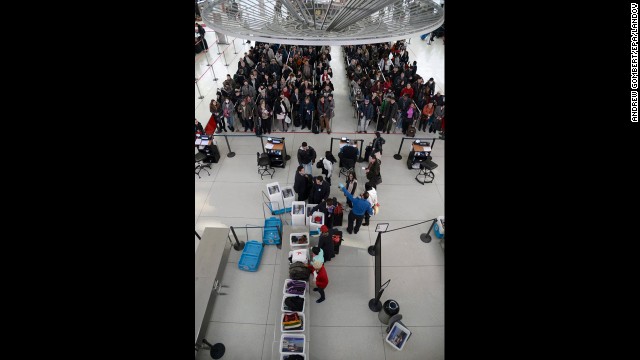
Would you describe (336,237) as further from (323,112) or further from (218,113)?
(218,113)

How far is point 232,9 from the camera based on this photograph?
207 inches

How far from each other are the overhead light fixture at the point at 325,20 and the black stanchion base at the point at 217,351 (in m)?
5.41

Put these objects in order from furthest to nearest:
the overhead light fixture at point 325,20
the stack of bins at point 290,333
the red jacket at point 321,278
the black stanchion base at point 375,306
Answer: the black stanchion base at point 375,306
the red jacket at point 321,278
the stack of bins at point 290,333
the overhead light fixture at point 325,20

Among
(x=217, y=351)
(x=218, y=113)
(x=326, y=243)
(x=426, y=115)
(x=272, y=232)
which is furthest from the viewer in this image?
(x=426, y=115)

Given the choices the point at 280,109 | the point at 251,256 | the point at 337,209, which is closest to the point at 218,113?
the point at 280,109

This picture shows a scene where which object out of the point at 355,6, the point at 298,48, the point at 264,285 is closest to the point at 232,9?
the point at 355,6

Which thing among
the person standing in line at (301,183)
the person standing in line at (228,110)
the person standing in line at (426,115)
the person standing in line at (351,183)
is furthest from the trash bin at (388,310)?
the person standing in line at (228,110)

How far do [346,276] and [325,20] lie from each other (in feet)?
16.8

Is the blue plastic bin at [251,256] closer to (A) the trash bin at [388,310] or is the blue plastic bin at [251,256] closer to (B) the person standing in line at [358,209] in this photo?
(B) the person standing in line at [358,209]

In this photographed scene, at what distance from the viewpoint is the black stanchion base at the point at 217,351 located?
17.5ft

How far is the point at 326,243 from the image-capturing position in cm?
604

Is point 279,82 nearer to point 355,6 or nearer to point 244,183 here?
point 244,183
